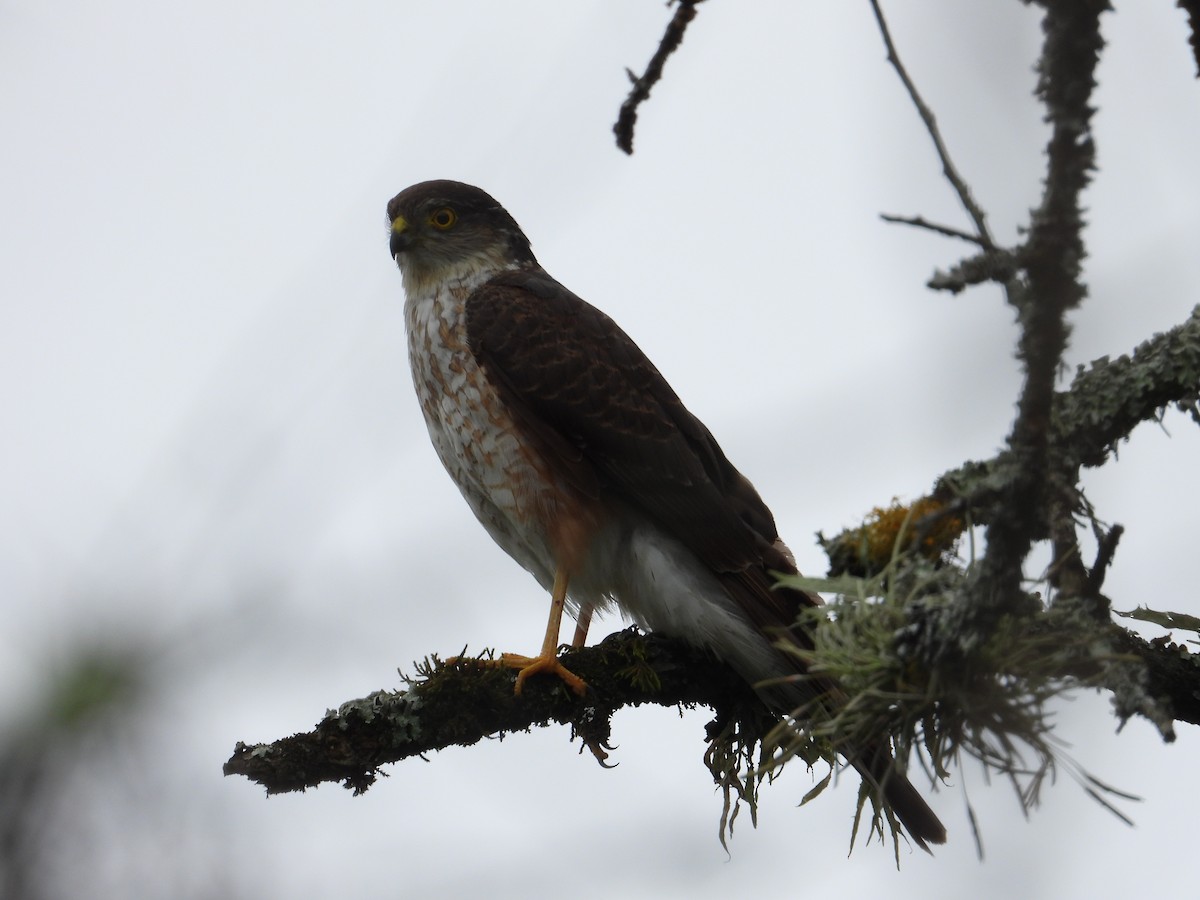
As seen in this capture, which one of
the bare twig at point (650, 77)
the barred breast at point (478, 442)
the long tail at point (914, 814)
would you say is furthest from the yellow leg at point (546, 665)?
the bare twig at point (650, 77)

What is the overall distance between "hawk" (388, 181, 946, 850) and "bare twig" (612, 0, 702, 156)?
1.84 metres

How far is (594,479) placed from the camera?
4418mm

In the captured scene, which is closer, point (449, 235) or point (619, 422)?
point (619, 422)

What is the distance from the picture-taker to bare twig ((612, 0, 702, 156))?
2.49 metres

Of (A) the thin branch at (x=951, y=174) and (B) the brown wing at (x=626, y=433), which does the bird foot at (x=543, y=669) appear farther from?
(A) the thin branch at (x=951, y=174)

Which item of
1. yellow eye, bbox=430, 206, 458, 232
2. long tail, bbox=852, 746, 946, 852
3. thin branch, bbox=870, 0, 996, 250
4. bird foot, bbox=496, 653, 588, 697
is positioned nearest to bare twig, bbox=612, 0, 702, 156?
thin branch, bbox=870, 0, 996, 250

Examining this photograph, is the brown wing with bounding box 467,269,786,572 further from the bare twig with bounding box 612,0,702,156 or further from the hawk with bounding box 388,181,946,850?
the bare twig with bounding box 612,0,702,156

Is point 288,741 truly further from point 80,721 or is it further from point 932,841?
point 932,841

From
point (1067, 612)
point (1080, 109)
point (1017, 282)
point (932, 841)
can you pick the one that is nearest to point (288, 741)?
point (932, 841)

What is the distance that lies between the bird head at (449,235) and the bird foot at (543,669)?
1.97m

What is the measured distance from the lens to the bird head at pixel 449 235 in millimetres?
5348

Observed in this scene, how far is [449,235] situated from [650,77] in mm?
2966

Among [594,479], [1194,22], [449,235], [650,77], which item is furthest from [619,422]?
[1194,22]

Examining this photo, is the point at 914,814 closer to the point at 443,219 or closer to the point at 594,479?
the point at 594,479
